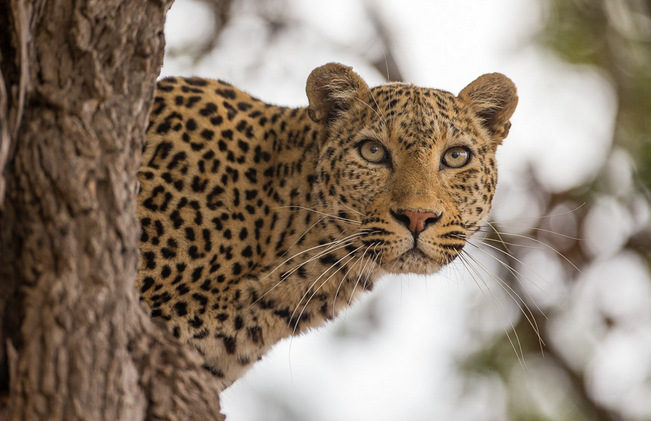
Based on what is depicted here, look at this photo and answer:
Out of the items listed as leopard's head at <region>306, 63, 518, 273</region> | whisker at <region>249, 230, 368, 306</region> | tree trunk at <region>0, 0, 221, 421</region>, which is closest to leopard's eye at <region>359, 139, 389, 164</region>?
leopard's head at <region>306, 63, 518, 273</region>

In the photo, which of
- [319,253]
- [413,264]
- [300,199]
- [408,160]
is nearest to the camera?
[413,264]

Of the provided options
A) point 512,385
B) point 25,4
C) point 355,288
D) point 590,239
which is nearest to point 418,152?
point 355,288

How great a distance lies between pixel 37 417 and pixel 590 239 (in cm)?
820

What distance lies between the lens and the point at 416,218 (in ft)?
19.6

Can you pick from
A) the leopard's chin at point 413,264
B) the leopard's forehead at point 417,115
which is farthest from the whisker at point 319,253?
the leopard's forehead at point 417,115

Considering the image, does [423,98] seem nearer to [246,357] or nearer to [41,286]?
[246,357]

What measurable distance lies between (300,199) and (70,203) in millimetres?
3189

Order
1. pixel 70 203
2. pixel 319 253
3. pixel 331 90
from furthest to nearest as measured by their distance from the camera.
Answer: pixel 331 90
pixel 319 253
pixel 70 203

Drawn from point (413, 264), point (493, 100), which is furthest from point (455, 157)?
point (413, 264)

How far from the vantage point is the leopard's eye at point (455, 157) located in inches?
255

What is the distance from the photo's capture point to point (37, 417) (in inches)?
132

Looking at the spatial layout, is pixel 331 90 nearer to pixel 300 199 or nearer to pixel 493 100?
pixel 300 199

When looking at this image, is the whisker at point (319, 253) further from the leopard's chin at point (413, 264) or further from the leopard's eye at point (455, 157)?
the leopard's eye at point (455, 157)

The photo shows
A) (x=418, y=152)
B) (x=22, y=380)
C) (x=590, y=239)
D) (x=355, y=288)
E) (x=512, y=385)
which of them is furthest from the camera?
(x=512, y=385)
